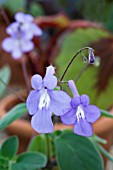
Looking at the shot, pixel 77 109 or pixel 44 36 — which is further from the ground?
pixel 44 36

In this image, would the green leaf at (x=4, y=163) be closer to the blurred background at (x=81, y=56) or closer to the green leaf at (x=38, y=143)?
the green leaf at (x=38, y=143)

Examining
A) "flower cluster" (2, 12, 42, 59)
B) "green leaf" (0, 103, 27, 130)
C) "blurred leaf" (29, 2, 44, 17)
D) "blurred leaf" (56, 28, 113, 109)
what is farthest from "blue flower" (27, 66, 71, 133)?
"blurred leaf" (29, 2, 44, 17)

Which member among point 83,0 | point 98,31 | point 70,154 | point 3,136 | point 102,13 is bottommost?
point 70,154

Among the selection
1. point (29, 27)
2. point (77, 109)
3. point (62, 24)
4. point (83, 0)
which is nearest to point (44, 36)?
point (83, 0)

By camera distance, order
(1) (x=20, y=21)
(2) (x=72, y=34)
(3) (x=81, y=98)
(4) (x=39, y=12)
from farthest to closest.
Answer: (4) (x=39, y=12), (2) (x=72, y=34), (1) (x=20, y=21), (3) (x=81, y=98)

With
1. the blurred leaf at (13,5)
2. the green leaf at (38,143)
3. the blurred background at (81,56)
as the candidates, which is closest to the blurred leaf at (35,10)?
the blurred leaf at (13,5)

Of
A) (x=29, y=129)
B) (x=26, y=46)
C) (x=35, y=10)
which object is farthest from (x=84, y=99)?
(x=35, y=10)

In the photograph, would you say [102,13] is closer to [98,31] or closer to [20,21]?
[98,31]
